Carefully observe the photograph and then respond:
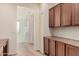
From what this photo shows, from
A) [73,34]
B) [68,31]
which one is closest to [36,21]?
[68,31]

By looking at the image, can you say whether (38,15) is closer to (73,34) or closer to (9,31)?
(9,31)

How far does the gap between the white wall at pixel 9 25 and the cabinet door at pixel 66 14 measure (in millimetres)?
2426

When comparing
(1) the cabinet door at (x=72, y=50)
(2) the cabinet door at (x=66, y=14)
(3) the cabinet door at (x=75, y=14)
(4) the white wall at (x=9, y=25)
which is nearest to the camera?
(1) the cabinet door at (x=72, y=50)

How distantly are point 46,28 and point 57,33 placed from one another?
639 mm

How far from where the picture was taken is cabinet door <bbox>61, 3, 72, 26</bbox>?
150 inches

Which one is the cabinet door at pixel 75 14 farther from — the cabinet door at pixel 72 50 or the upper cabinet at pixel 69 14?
the cabinet door at pixel 72 50

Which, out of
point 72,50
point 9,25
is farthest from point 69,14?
point 9,25

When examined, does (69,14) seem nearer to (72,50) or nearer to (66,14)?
(66,14)

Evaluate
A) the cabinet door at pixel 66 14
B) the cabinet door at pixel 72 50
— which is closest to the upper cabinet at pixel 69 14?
the cabinet door at pixel 66 14

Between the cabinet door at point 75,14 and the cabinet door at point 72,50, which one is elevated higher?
the cabinet door at point 75,14

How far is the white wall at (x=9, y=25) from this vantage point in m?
5.96

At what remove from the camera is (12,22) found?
6168 mm

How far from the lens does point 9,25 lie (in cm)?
616

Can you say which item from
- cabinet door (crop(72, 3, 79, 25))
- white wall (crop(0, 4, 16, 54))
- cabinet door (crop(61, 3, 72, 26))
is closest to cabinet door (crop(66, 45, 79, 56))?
cabinet door (crop(72, 3, 79, 25))
